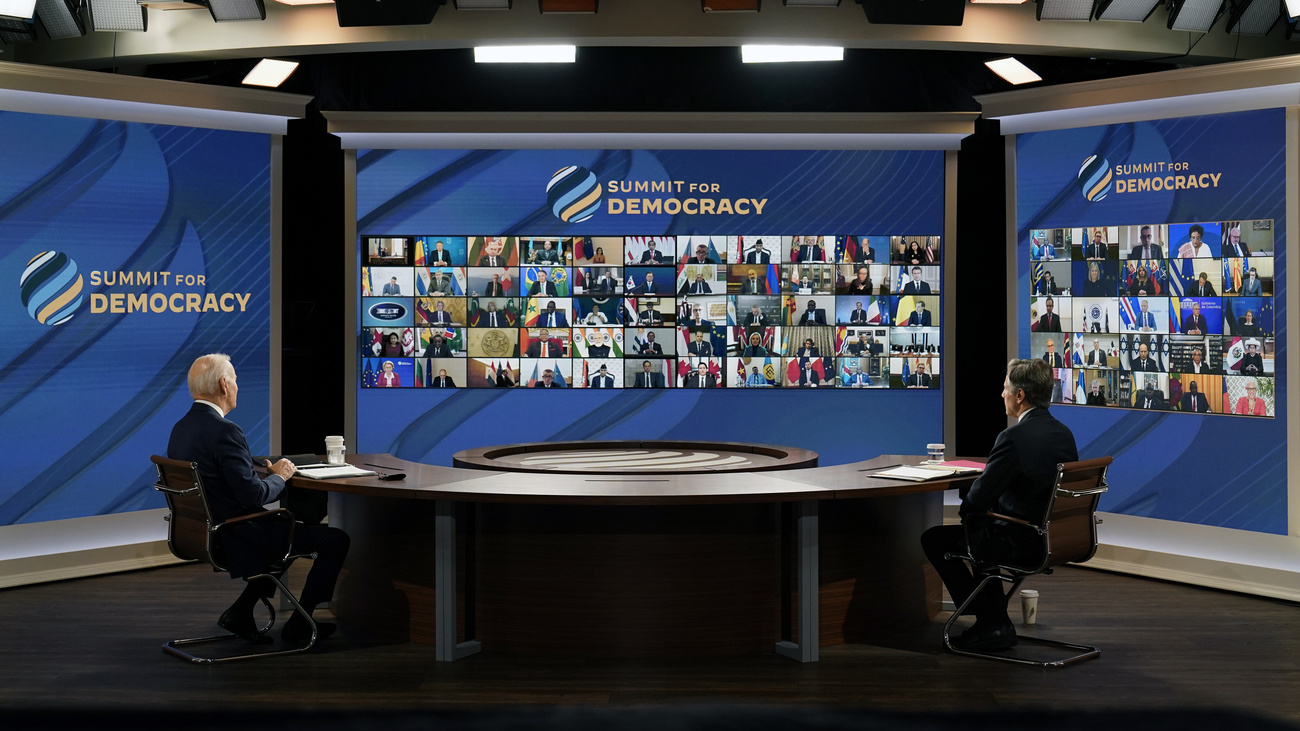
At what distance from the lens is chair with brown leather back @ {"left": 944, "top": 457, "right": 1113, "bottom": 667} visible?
4.19 m

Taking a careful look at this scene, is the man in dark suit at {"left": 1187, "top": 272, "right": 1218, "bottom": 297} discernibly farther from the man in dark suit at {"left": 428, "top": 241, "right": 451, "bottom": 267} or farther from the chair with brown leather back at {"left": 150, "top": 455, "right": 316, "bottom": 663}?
the chair with brown leather back at {"left": 150, "top": 455, "right": 316, "bottom": 663}

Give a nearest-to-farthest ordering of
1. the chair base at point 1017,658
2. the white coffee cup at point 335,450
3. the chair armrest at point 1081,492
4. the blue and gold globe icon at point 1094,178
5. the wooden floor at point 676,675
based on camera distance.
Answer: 1. the wooden floor at point 676,675
2. the chair armrest at point 1081,492
3. the chair base at point 1017,658
4. the white coffee cup at point 335,450
5. the blue and gold globe icon at point 1094,178

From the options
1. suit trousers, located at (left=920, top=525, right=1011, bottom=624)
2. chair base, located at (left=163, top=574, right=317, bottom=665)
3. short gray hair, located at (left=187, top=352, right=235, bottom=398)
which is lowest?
chair base, located at (left=163, top=574, right=317, bottom=665)

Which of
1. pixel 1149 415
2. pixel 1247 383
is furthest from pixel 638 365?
pixel 1247 383

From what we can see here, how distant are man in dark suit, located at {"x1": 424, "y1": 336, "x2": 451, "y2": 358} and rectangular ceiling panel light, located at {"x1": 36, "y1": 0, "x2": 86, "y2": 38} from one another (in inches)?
107

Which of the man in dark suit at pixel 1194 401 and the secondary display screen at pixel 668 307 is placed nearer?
the man in dark suit at pixel 1194 401

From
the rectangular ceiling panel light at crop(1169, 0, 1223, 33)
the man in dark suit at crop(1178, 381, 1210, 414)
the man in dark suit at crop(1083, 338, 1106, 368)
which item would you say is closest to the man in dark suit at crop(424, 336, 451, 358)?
the man in dark suit at crop(1083, 338, 1106, 368)

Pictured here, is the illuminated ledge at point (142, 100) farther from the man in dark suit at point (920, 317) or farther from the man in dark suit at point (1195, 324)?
the man in dark suit at point (1195, 324)

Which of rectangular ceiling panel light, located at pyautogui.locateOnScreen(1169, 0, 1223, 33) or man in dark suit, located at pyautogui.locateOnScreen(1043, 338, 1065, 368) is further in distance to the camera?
man in dark suit, located at pyautogui.locateOnScreen(1043, 338, 1065, 368)

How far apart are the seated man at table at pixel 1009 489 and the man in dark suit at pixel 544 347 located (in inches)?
125

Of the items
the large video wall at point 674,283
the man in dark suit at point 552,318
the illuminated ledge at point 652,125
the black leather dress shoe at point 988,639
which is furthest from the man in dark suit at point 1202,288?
the man in dark suit at point 552,318

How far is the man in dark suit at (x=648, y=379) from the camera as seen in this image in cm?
718

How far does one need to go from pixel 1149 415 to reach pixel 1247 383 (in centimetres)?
55

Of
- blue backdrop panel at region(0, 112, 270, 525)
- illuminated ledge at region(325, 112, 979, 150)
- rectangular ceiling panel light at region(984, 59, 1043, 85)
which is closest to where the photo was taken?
blue backdrop panel at region(0, 112, 270, 525)
